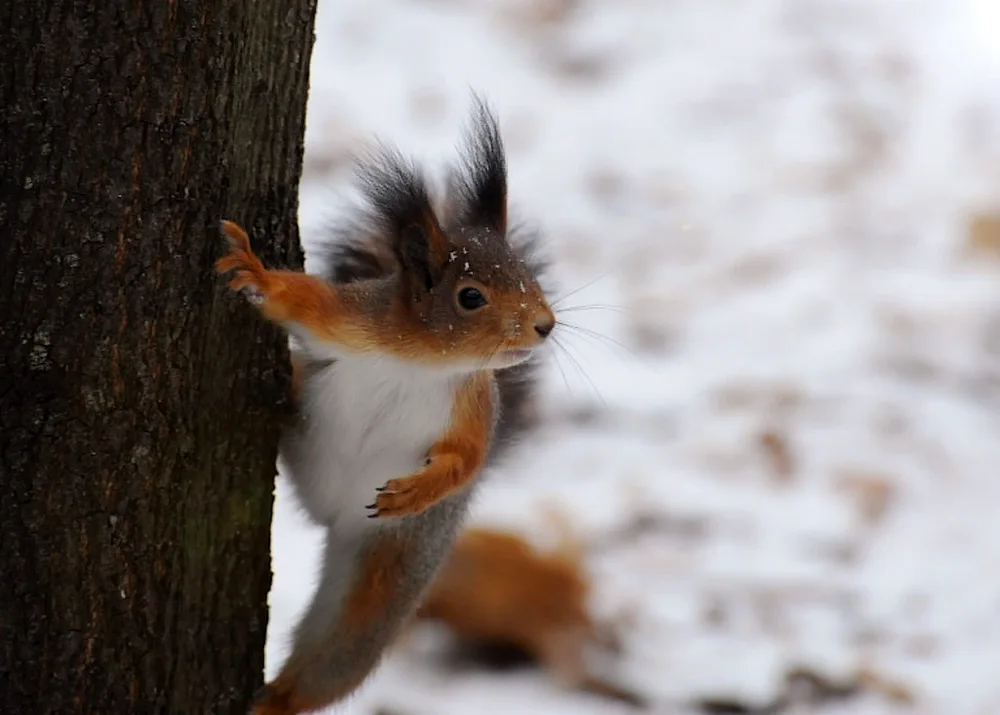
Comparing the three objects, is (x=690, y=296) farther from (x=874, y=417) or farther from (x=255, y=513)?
(x=255, y=513)

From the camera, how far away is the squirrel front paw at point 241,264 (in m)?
1.20

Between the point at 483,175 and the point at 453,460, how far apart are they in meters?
0.29

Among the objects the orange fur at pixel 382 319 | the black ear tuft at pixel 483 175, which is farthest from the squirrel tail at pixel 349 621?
the black ear tuft at pixel 483 175

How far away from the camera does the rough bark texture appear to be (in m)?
1.12

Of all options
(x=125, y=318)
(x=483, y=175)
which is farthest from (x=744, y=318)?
(x=125, y=318)

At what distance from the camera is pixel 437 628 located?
241cm

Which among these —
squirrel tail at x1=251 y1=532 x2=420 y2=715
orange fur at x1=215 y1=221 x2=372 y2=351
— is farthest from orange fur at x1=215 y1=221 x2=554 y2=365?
squirrel tail at x1=251 y1=532 x2=420 y2=715

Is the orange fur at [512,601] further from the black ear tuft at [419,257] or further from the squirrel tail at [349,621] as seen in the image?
the black ear tuft at [419,257]

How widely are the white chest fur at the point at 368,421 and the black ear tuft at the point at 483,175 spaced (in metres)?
0.18

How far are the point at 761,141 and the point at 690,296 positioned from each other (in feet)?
2.63

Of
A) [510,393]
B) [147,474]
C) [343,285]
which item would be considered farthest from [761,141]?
[147,474]

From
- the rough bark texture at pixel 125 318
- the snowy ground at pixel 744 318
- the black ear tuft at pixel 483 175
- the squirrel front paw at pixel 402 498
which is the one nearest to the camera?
the rough bark texture at pixel 125 318

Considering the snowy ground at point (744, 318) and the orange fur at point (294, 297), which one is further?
the snowy ground at point (744, 318)

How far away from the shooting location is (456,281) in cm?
133
